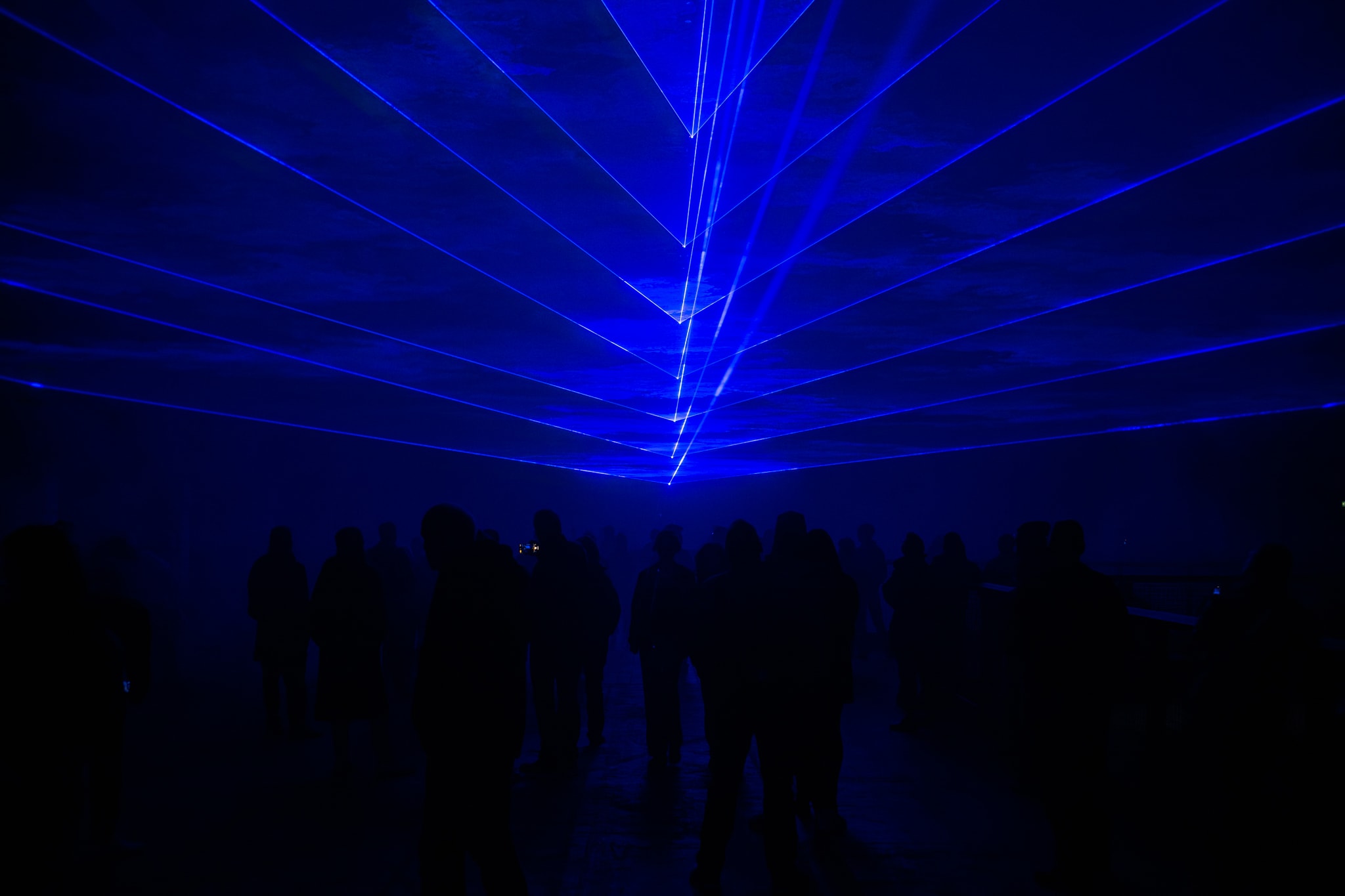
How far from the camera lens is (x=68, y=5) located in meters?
6.02

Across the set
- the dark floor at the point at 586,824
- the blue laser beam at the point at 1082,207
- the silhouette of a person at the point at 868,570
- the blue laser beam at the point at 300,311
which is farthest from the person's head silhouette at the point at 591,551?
the silhouette of a person at the point at 868,570

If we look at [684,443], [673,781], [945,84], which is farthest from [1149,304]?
[684,443]

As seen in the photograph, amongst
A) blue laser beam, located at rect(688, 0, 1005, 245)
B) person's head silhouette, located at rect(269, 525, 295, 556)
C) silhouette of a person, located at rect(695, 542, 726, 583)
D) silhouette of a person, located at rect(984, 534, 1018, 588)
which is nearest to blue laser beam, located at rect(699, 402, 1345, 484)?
silhouette of a person, located at rect(984, 534, 1018, 588)

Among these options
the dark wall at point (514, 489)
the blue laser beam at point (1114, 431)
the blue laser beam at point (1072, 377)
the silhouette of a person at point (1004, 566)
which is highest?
the blue laser beam at point (1072, 377)

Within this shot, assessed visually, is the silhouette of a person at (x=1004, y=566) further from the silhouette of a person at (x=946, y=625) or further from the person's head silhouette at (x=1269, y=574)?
the person's head silhouette at (x=1269, y=574)

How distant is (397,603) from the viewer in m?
10.9

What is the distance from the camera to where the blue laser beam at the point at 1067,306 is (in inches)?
381

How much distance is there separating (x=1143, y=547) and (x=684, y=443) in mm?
11185

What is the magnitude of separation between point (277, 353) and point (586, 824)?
10991mm

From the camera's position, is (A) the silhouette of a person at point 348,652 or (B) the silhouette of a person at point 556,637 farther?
(B) the silhouette of a person at point 556,637

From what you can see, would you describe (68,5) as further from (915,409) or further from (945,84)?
(915,409)

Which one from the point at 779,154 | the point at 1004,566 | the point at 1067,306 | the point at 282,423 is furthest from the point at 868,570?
the point at 282,423

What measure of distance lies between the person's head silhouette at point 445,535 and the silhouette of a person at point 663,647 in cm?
405

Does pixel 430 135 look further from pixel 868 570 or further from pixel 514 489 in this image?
pixel 514 489
